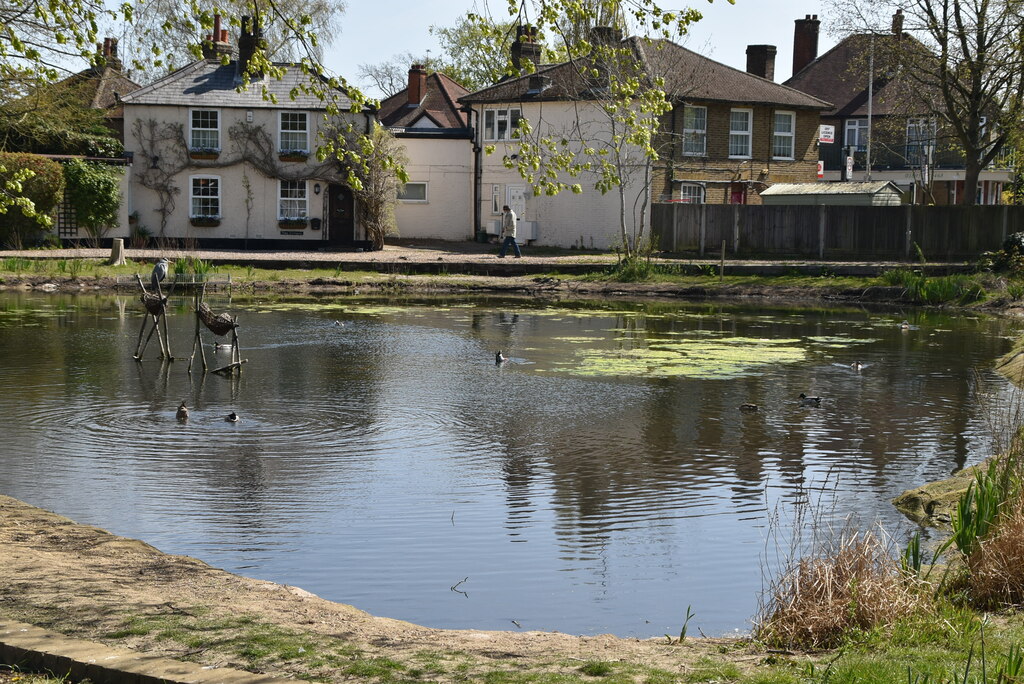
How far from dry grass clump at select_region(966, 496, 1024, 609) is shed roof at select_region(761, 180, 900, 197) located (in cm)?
3955

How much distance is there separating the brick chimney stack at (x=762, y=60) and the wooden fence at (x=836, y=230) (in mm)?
16428

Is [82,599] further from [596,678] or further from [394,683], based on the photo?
[596,678]

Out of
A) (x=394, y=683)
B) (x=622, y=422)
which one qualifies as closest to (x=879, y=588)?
(x=394, y=683)

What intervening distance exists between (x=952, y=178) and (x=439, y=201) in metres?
26.3

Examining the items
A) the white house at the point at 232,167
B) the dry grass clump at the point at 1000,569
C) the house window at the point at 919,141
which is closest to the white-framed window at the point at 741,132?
the house window at the point at 919,141

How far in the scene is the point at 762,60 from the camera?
191ft

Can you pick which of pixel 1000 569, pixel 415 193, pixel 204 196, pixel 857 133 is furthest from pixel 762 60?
pixel 1000 569

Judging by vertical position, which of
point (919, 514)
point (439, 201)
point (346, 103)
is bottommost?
point (919, 514)

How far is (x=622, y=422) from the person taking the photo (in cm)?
1595

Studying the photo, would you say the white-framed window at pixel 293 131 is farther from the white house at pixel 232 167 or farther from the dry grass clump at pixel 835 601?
the dry grass clump at pixel 835 601

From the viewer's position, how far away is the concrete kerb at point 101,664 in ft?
19.0

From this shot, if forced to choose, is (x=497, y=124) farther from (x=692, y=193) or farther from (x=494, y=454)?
(x=494, y=454)

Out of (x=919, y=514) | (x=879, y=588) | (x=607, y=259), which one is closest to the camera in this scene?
(x=879, y=588)

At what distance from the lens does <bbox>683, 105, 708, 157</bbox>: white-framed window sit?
160 feet
